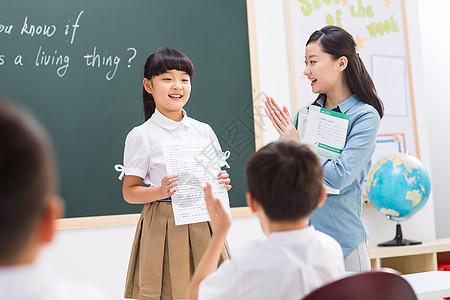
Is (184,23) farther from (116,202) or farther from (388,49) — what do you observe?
(388,49)

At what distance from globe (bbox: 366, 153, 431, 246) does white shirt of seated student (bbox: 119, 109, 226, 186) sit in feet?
5.34

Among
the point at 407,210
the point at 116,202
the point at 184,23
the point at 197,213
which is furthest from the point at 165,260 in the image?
the point at 407,210

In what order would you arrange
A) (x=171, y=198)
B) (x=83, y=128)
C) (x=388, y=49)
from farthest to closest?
(x=388, y=49)
(x=83, y=128)
(x=171, y=198)

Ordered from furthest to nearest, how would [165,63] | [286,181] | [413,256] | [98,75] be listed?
1. [413,256]
2. [98,75]
3. [165,63]
4. [286,181]

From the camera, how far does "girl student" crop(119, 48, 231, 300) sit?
6.06 ft

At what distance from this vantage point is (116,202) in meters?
2.89

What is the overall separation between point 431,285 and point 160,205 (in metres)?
0.99

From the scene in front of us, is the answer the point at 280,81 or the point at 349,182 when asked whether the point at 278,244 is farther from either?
the point at 280,81

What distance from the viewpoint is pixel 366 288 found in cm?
92

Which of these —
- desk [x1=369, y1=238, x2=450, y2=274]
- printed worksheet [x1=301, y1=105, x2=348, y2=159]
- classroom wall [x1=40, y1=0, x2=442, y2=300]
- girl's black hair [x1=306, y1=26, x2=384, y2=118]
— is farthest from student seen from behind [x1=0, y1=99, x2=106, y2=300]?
desk [x1=369, y1=238, x2=450, y2=274]

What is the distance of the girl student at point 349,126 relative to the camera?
186 cm

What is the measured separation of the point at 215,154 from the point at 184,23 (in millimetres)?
1420

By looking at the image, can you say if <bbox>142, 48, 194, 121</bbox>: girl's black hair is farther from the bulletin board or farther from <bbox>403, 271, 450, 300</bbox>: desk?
the bulletin board

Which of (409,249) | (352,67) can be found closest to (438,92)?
(409,249)
